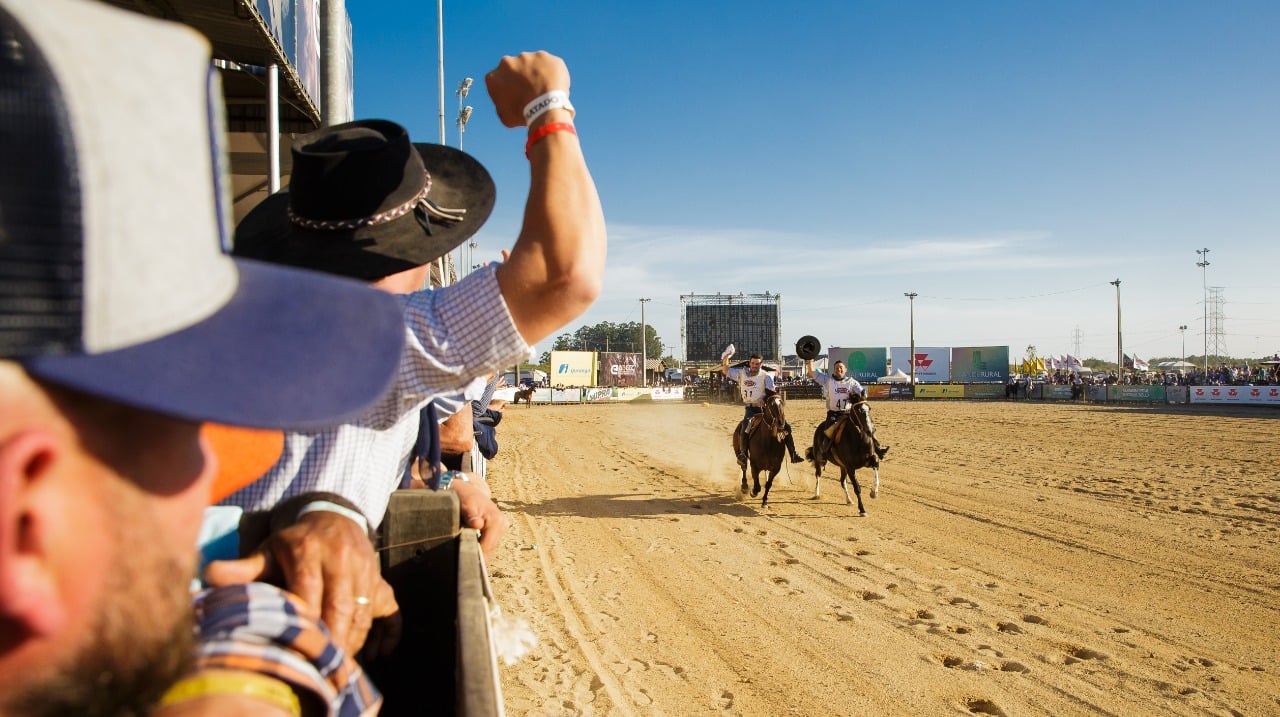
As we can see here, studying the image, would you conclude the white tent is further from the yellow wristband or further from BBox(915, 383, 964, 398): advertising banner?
the yellow wristband

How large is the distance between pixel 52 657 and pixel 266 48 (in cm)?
825

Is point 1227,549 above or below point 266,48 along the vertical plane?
below

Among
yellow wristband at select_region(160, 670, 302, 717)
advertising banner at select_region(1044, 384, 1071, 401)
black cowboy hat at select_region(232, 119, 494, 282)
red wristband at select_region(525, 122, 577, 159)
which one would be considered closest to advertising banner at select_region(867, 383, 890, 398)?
advertising banner at select_region(1044, 384, 1071, 401)

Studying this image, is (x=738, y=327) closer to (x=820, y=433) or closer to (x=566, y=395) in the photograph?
(x=566, y=395)

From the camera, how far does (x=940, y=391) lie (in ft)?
174

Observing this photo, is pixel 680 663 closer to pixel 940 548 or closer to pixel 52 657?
pixel 940 548

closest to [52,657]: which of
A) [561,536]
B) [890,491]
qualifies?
[561,536]

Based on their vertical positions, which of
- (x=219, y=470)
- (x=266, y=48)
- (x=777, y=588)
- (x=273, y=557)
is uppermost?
(x=266, y=48)

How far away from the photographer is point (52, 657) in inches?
21.0

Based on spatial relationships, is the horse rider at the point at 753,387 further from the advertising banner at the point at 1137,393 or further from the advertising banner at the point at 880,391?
the advertising banner at the point at 880,391

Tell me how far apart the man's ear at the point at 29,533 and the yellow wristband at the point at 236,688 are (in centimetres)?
19

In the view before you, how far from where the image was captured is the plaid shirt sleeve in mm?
783

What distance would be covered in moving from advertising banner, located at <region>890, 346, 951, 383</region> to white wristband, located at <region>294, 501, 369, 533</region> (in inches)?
2624

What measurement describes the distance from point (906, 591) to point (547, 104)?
24.6ft
